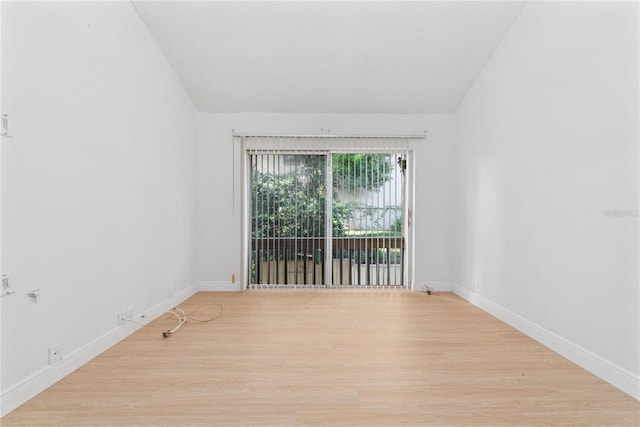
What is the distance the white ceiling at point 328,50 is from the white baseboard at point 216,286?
221 cm

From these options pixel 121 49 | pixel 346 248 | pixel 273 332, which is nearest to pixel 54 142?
pixel 121 49

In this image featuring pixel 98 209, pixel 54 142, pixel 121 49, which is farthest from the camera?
pixel 121 49

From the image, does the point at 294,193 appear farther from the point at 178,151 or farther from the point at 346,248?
the point at 178,151

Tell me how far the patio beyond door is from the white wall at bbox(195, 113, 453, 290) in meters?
0.26

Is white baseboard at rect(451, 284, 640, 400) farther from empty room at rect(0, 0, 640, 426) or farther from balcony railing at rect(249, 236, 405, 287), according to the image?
balcony railing at rect(249, 236, 405, 287)

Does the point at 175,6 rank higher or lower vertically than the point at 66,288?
higher

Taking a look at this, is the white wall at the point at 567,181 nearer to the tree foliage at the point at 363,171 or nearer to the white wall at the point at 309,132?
the white wall at the point at 309,132

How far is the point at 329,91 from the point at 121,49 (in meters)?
2.10

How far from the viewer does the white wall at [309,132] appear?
13.9ft

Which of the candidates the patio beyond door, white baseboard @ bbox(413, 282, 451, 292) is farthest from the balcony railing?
white baseboard @ bbox(413, 282, 451, 292)

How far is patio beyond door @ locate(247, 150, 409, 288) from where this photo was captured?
4.36 m

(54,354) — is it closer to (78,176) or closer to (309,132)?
(78,176)

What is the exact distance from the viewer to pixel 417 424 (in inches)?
59.0

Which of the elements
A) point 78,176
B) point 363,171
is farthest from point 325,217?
point 78,176
